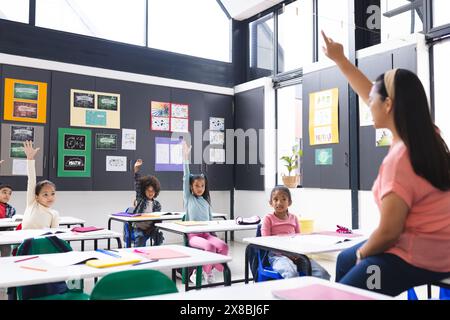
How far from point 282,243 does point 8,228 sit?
2839 millimetres

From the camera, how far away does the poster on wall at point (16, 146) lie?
17.1 feet

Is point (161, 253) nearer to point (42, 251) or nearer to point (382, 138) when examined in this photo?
point (42, 251)

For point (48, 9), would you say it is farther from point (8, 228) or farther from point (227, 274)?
point (227, 274)

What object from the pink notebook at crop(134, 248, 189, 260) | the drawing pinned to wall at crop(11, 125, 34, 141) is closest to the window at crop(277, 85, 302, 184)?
the drawing pinned to wall at crop(11, 125, 34, 141)

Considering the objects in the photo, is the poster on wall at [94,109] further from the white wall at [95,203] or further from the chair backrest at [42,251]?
the chair backrest at [42,251]

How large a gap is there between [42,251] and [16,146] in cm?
344

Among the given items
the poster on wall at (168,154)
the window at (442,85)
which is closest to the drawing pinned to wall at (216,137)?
the poster on wall at (168,154)

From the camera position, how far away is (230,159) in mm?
7211

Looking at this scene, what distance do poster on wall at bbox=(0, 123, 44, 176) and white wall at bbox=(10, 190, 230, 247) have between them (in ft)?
1.16

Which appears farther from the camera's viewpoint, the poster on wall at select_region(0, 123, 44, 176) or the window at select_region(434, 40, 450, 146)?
the poster on wall at select_region(0, 123, 44, 176)

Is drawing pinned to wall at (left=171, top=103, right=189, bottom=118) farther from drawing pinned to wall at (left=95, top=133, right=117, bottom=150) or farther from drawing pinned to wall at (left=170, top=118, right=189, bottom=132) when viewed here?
drawing pinned to wall at (left=95, top=133, right=117, bottom=150)

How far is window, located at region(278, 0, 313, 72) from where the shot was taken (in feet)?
19.9
